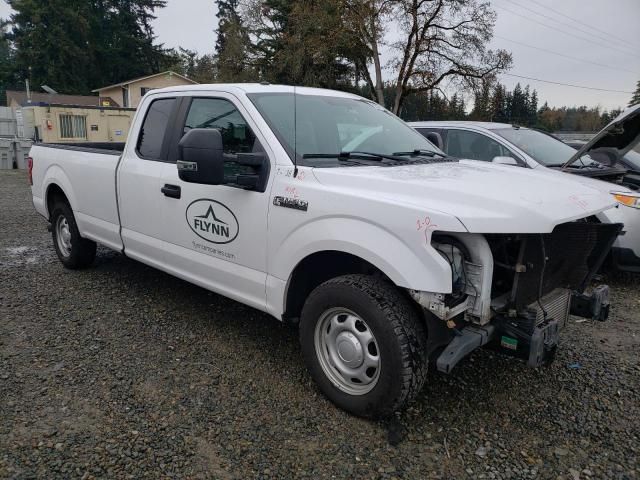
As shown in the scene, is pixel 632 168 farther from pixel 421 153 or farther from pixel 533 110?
pixel 533 110

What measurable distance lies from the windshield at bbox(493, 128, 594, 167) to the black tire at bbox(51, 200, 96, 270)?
5215mm

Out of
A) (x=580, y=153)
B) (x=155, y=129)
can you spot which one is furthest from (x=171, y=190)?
(x=580, y=153)

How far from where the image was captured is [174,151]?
4125 mm

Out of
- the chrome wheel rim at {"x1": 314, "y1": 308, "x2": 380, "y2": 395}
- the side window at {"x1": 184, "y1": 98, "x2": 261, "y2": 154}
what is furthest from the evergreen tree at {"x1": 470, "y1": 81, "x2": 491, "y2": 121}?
the chrome wheel rim at {"x1": 314, "y1": 308, "x2": 380, "y2": 395}

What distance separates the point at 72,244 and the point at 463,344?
4598mm

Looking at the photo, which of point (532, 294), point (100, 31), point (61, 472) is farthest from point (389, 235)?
point (100, 31)

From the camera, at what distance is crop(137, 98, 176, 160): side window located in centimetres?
431

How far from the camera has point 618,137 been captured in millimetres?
4438

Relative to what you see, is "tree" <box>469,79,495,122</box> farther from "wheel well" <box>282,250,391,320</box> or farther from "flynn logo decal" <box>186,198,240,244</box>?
"wheel well" <box>282,250,391,320</box>

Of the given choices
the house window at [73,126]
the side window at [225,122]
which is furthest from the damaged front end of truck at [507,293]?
the house window at [73,126]

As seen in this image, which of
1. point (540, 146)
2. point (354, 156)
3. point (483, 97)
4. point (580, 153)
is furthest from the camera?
point (483, 97)

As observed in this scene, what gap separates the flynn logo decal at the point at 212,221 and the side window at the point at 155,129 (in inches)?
28.6

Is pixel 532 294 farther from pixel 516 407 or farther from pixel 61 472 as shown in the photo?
pixel 61 472

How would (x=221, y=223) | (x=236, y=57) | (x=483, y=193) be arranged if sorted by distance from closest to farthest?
(x=483, y=193), (x=221, y=223), (x=236, y=57)
